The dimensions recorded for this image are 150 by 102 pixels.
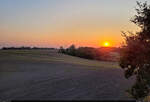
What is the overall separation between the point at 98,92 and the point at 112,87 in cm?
180

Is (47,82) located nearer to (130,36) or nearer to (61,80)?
(61,80)

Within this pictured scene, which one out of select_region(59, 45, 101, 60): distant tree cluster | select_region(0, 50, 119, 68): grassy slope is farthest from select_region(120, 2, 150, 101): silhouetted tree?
select_region(59, 45, 101, 60): distant tree cluster

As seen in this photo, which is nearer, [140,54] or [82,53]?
[140,54]

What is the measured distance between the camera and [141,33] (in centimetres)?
1095

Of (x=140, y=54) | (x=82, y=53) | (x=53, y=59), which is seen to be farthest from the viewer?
(x=82, y=53)

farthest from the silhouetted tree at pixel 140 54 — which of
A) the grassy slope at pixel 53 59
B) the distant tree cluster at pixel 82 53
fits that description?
the distant tree cluster at pixel 82 53

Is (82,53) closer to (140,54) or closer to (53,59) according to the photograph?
(53,59)

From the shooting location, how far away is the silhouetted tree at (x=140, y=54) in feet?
35.1

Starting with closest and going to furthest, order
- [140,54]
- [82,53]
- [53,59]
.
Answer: [140,54] < [53,59] < [82,53]

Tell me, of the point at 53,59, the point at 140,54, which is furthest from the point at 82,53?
the point at 140,54

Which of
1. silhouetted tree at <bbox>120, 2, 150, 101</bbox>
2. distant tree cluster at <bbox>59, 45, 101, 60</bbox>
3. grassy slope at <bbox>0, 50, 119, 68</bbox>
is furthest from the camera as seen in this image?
distant tree cluster at <bbox>59, 45, 101, 60</bbox>

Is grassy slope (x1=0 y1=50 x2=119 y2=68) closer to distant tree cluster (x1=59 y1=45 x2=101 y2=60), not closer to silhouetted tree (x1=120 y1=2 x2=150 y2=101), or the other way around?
distant tree cluster (x1=59 y1=45 x2=101 y2=60)

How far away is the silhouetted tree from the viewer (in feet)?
35.1

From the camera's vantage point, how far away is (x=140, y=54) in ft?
35.2
